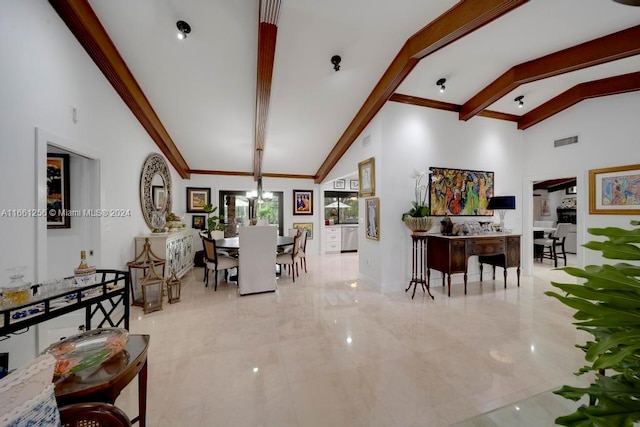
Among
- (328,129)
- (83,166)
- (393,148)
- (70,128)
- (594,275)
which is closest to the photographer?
(594,275)

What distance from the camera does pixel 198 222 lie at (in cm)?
663

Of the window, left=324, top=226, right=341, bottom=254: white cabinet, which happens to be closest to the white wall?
the window

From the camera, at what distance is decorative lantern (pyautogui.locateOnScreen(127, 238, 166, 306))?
11.6 feet

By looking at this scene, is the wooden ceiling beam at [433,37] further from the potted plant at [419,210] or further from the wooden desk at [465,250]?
the wooden desk at [465,250]

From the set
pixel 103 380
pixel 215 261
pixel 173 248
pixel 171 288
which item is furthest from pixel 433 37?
pixel 173 248

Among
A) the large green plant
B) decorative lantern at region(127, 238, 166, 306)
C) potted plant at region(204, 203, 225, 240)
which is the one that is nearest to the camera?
the large green plant

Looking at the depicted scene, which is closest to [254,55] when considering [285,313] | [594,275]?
[285,313]

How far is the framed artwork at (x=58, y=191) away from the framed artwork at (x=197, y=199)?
3735mm

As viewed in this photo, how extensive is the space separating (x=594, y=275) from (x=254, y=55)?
12.2 ft

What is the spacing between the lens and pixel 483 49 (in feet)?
10.6

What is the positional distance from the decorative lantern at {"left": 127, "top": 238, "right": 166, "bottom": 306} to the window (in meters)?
→ 5.12

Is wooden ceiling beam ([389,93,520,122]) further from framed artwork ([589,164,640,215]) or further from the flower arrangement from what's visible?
framed artwork ([589,164,640,215])

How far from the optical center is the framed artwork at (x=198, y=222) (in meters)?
6.62

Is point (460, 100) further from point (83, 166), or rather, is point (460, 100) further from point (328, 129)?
point (83, 166)
